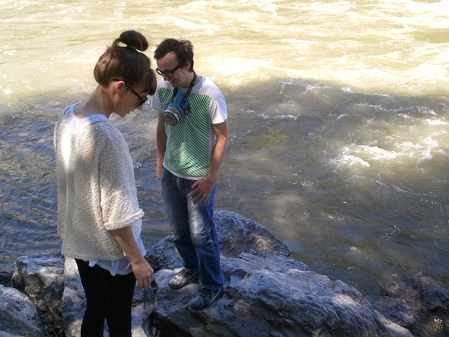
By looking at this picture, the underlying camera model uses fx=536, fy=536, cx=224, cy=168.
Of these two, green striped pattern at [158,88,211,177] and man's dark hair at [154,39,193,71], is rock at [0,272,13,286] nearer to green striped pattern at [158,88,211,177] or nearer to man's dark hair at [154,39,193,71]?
green striped pattern at [158,88,211,177]

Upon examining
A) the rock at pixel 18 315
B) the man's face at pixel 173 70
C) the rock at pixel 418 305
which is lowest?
the rock at pixel 418 305

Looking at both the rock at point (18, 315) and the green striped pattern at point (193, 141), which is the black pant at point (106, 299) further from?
the green striped pattern at point (193, 141)

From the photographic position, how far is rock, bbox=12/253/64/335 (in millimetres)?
3650

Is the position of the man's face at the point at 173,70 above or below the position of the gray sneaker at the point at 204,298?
above

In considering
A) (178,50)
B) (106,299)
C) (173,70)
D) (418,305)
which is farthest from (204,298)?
(418,305)

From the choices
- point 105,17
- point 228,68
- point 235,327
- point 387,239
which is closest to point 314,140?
point 387,239

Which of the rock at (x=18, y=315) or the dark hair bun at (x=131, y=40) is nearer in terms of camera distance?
the dark hair bun at (x=131, y=40)

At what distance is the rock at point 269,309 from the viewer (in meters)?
3.16

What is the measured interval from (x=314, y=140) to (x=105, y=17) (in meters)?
9.61

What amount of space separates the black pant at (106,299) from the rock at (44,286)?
42.6 inches

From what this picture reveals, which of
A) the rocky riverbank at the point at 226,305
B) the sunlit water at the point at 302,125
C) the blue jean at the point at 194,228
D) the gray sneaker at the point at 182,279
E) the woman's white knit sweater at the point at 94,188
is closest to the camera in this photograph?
the woman's white knit sweater at the point at 94,188

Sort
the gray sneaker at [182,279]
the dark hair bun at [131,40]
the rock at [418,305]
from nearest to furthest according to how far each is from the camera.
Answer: the dark hair bun at [131,40], the gray sneaker at [182,279], the rock at [418,305]

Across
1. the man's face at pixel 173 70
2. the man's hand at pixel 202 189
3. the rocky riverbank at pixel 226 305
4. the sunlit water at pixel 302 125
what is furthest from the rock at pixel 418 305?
the man's face at pixel 173 70

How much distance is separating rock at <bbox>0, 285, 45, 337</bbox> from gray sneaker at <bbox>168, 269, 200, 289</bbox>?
857mm
